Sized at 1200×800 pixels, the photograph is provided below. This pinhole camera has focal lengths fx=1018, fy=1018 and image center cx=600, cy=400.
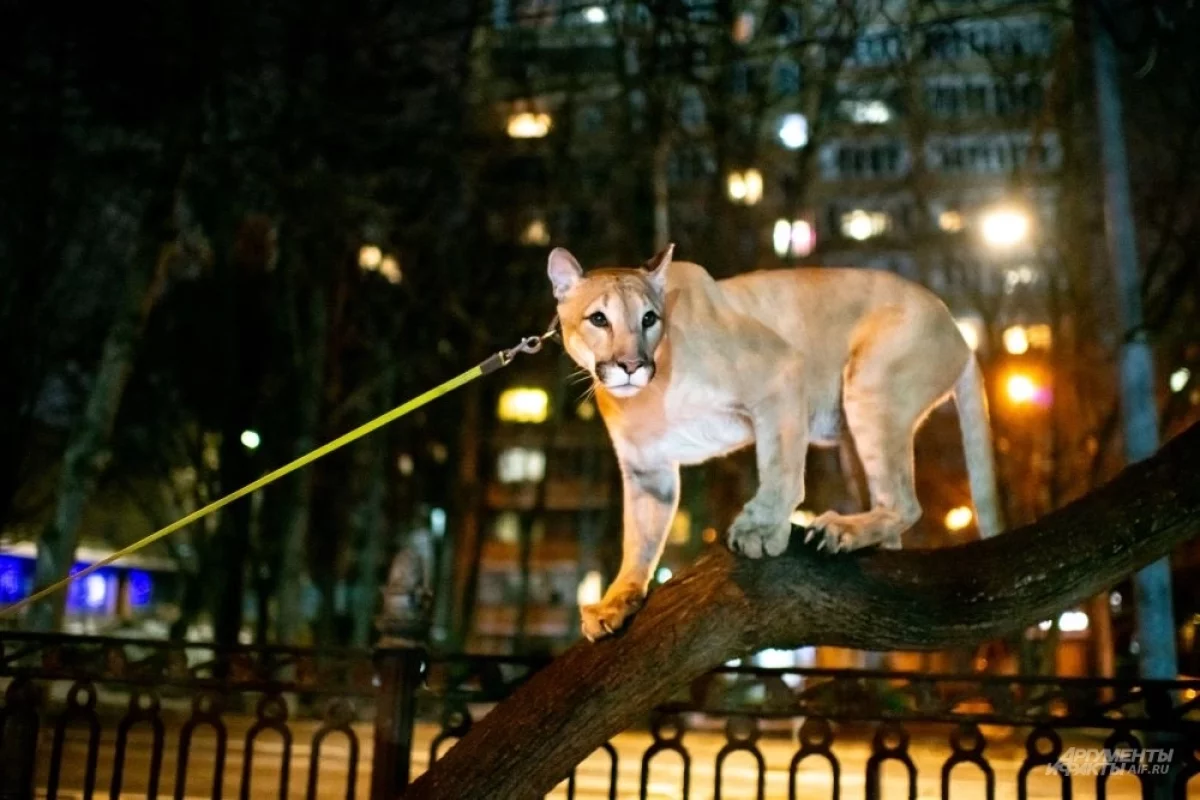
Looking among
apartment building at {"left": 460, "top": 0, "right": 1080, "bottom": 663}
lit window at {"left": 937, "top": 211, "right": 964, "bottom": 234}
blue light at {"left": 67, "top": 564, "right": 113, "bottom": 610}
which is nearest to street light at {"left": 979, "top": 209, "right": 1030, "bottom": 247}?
apartment building at {"left": 460, "top": 0, "right": 1080, "bottom": 663}

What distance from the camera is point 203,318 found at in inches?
829

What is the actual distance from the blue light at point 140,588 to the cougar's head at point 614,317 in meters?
39.9

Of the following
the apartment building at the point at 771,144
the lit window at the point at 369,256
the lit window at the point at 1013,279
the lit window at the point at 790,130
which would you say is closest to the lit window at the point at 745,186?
the apartment building at the point at 771,144

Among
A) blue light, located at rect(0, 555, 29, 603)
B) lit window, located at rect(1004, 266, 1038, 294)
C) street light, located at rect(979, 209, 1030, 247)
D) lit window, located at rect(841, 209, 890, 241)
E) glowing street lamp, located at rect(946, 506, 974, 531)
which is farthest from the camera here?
lit window, located at rect(841, 209, 890, 241)

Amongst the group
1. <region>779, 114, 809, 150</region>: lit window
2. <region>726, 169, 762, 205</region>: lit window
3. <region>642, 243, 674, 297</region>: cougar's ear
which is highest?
<region>779, 114, 809, 150</region>: lit window

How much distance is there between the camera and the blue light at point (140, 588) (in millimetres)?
39344

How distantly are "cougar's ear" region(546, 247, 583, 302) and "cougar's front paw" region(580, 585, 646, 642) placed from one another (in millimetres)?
1142

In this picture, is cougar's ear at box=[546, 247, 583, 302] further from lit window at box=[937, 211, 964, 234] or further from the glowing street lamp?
lit window at box=[937, 211, 964, 234]

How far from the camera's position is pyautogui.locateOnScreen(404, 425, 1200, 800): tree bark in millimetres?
3529

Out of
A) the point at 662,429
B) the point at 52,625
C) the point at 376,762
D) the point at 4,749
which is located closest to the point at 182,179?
the point at 52,625

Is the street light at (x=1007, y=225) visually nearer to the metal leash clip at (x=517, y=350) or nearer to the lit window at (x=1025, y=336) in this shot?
the lit window at (x=1025, y=336)

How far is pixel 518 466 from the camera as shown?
44.0 m

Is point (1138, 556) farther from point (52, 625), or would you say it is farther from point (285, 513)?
point (285, 513)

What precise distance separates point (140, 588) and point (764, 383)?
135ft
